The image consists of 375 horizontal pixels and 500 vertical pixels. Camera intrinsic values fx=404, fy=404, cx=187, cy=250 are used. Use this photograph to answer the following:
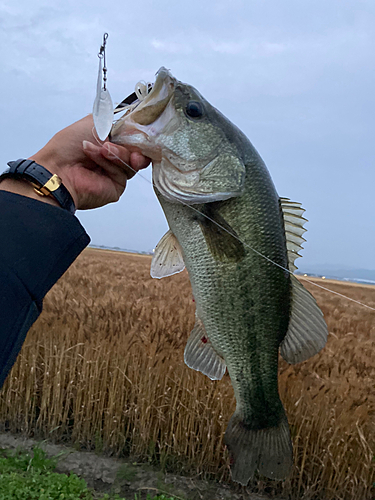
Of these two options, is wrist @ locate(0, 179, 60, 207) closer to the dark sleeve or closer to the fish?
the dark sleeve

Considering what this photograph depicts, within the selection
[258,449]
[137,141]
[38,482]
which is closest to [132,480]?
[38,482]

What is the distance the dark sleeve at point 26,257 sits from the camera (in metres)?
1.40

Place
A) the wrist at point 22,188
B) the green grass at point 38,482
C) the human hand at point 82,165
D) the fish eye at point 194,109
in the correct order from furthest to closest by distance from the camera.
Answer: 1. the green grass at point 38,482
2. the human hand at point 82,165
3. the wrist at point 22,188
4. the fish eye at point 194,109

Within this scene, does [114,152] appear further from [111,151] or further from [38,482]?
[38,482]

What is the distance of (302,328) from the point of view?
1.51 metres

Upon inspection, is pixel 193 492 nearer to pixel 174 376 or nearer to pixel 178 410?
pixel 178 410

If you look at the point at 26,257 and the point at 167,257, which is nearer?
the point at 26,257

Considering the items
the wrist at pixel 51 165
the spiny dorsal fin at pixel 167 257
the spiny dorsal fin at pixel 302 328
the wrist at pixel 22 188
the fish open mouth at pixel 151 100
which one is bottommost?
the spiny dorsal fin at pixel 302 328

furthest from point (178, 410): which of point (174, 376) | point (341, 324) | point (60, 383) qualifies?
point (341, 324)

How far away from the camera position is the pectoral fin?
1.44m

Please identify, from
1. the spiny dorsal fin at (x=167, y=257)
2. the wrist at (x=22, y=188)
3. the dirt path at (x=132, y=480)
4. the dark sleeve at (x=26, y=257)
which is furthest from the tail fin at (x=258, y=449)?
the dirt path at (x=132, y=480)

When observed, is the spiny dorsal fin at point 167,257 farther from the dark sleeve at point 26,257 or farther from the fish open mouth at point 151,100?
the fish open mouth at point 151,100

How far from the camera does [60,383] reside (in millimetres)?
4457

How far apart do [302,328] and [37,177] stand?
118 cm
